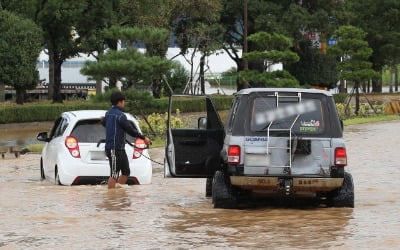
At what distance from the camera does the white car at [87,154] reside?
17.1m

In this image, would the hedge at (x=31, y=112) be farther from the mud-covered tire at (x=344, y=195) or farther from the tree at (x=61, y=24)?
the mud-covered tire at (x=344, y=195)

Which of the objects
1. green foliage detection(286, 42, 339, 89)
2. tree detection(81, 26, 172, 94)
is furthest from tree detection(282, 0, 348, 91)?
tree detection(81, 26, 172, 94)

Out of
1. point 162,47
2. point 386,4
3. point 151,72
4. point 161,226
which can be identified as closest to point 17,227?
point 161,226

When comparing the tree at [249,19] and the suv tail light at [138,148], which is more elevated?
the tree at [249,19]

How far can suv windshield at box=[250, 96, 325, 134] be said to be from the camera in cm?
1306

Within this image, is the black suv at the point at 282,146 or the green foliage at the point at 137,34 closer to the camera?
the black suv at the point at 282,146

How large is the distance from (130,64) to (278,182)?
19163mm

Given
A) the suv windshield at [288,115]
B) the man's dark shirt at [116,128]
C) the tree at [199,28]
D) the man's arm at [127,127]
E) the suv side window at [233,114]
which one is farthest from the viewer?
the tree at [199,28]

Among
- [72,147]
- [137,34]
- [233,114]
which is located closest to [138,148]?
[72,147]

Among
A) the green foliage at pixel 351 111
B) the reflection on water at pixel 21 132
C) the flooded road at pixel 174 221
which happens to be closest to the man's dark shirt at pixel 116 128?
the flooded road at pixel 174 221

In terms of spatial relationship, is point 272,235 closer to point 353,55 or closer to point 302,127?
point 302,127

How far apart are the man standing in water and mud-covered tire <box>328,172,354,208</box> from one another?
322 centimetres

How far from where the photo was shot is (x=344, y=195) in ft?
44.5

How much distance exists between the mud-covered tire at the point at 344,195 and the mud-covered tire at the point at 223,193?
4.32 ft
